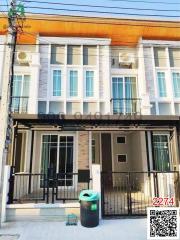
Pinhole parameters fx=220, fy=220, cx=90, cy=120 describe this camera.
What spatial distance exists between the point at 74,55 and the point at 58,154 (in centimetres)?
526

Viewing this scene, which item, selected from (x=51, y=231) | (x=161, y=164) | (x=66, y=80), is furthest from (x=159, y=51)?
(x=51, y=231)

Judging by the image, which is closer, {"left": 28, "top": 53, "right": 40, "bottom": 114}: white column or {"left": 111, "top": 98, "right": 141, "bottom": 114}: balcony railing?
{"left": 28, "top": 53, "right": 40, "bottom": 114}: white column

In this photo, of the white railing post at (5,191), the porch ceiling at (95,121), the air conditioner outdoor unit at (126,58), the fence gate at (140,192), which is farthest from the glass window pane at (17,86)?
the fence gate at (140,192)

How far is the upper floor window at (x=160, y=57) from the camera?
11.8 m

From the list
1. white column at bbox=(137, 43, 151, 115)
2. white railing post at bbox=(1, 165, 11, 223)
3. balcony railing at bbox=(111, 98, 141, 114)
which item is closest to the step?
white railing post at bbox=(1, 165, 11, 223)

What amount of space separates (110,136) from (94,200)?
23.5 feet

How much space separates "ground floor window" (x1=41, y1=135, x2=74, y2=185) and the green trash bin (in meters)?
4.10

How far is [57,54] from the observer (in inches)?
456

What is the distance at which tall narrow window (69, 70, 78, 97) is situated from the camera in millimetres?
11101

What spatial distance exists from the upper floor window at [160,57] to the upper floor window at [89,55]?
3290 mm

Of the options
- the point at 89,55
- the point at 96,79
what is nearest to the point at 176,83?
the point at 96,79

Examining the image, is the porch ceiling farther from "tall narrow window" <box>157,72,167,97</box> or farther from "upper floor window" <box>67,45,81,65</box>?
"upper floor window" <box>67,45,81,65</box>

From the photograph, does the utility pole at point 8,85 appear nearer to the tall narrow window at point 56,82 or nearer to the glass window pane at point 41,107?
the glass window pane at point 41,107

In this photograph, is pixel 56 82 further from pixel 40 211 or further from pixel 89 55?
pixel 40 211
